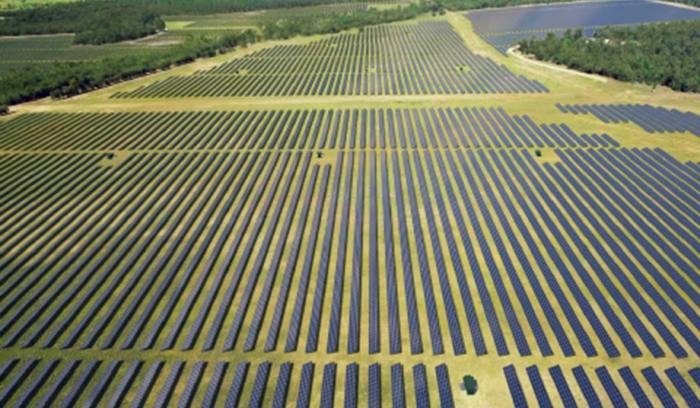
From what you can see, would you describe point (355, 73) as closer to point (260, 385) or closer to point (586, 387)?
point (260, 385)

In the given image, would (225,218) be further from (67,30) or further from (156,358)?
(67,30)

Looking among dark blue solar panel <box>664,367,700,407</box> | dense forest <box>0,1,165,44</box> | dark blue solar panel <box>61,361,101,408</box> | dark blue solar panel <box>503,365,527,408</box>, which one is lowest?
dark blue solar panel <box>664,367,700,407</box>

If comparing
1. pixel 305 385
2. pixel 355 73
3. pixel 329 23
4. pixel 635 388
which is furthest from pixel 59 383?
pixel 329 23

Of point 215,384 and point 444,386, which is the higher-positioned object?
point 215,384

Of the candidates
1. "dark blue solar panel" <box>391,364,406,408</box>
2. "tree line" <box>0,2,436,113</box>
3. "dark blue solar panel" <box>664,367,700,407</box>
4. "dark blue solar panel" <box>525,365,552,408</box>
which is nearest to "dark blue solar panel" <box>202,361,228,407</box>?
"dark blue solar panel" <box>391,364,406,408</box>

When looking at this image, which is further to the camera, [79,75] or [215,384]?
[79,75]

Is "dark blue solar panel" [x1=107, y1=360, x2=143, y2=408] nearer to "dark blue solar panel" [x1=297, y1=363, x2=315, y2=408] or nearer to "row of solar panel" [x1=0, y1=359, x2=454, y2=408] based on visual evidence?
"row of solar panel" [x1=0, y1=359, x2=454, y2=408]

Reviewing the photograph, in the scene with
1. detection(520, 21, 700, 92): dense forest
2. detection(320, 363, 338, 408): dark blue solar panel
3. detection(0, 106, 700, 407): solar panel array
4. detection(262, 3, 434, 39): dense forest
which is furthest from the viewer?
detection(262, 3, 434, 39): dense forest
